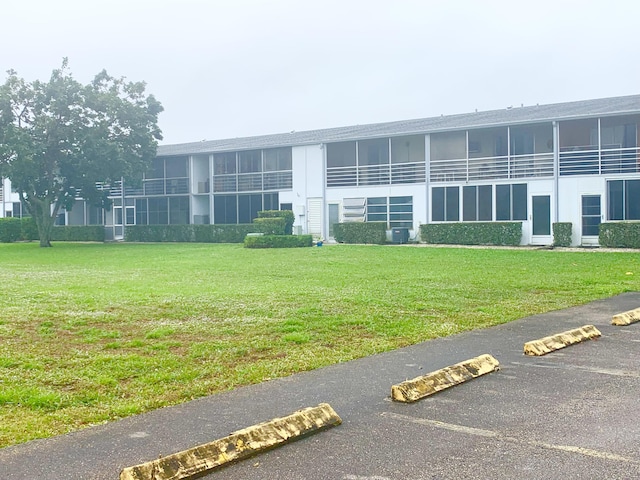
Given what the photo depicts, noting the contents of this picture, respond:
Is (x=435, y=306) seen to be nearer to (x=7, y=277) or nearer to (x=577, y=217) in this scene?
(x=7, y=277)

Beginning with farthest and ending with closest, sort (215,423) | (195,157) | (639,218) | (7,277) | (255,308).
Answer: (195,157), (639,218), (7,277), (255,308), (215,423)

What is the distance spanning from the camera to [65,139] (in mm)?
37250

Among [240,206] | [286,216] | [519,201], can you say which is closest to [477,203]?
[519,201]

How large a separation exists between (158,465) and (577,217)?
29027 millimetres

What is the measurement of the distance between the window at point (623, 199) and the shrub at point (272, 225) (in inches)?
554

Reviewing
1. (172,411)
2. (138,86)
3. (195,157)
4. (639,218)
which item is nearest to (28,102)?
(138,86)

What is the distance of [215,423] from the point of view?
5559mm

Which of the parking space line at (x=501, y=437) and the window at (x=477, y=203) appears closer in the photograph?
the parking space line at (x=501, y=437)

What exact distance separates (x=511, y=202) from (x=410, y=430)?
28.8 meters

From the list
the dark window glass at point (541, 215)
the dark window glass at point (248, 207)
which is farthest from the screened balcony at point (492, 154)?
the dark window glass at point (248, 207)

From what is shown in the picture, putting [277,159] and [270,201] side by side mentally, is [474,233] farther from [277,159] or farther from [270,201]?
[277,159]

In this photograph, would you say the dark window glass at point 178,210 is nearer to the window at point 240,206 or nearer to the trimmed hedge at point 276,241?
the window at point 240,206

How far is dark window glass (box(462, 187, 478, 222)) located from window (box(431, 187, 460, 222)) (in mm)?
283

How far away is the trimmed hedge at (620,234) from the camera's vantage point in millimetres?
28188
